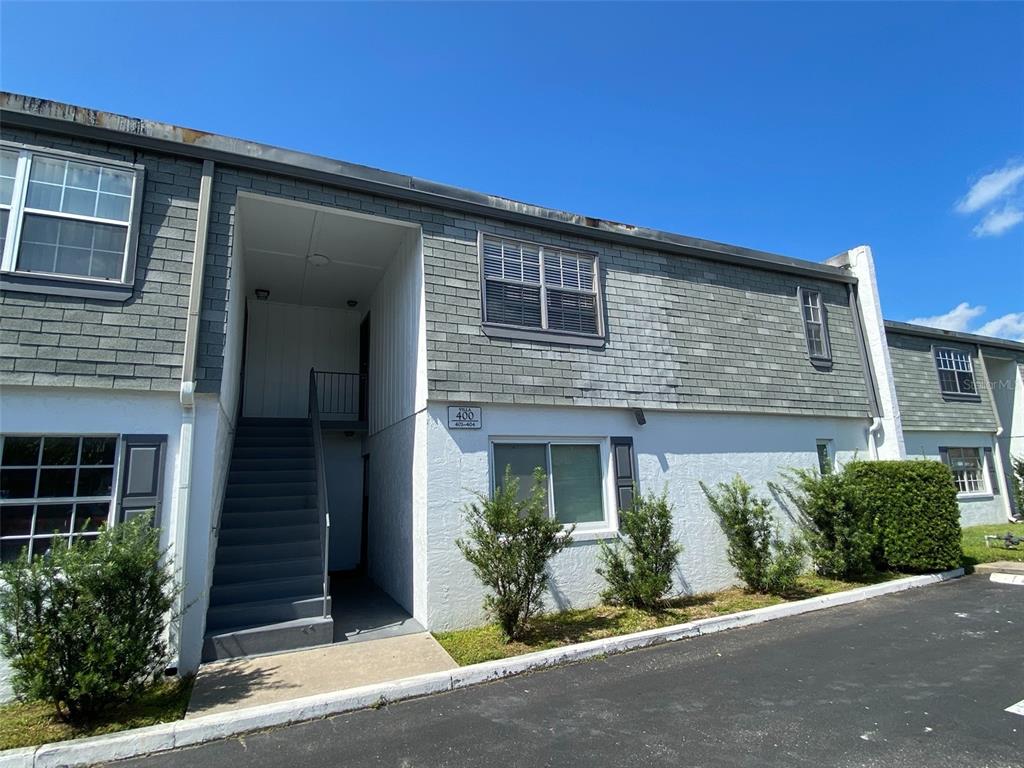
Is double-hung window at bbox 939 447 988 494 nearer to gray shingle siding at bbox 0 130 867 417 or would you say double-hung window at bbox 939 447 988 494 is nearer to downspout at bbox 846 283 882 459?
downspout at bbox 846 283 882 459

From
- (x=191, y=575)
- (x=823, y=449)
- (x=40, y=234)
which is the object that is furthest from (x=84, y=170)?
(x=823, y=449)

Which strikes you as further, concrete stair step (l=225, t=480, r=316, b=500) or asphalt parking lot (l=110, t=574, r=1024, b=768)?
concrete stair step (l=225, t=480, r=316, b=500)

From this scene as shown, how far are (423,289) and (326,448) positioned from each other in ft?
16.5

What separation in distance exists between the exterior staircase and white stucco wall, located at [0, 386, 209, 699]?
90cm

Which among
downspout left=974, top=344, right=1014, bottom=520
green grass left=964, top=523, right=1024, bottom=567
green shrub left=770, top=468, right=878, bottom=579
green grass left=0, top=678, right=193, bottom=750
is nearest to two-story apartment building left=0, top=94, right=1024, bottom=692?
green grass left=0, top=678, right=193, bottom=750

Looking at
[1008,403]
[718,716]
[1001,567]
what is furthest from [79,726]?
[1008,403]

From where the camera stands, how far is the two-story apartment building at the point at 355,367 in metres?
5.57

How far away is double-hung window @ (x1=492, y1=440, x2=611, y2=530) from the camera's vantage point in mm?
7551

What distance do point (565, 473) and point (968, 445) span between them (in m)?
14.3

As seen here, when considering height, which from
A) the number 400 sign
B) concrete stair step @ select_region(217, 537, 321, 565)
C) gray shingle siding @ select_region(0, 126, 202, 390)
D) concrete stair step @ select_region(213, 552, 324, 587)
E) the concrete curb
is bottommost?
the concrete curb

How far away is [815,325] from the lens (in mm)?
10820

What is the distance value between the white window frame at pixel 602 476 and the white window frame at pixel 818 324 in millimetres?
5255

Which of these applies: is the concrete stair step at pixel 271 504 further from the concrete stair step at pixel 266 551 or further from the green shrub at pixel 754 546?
the green shrub at pixel 754 546

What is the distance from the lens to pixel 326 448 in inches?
428
